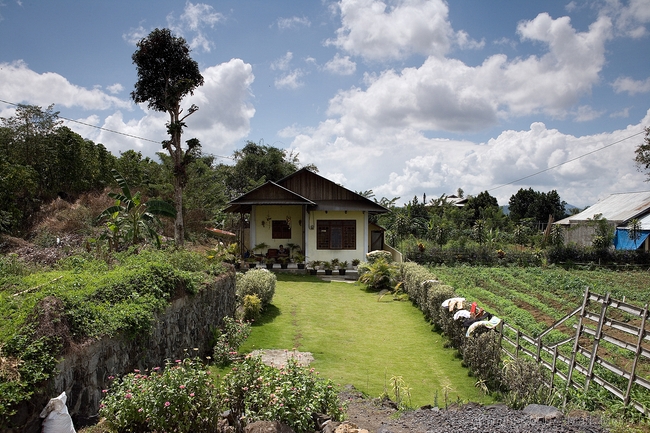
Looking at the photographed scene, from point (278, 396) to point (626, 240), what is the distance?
33768 millimetres

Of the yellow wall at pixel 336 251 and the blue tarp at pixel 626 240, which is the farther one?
the blue tarp at pixel 626 240

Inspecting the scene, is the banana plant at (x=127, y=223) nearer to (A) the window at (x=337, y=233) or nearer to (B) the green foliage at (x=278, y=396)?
(B) the green foliage at (x=278, y=396)

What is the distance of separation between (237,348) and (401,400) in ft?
13.6

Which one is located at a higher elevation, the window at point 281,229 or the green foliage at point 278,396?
the window at point 281,229

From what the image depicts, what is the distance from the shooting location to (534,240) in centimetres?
3484

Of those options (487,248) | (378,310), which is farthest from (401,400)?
(487,248)

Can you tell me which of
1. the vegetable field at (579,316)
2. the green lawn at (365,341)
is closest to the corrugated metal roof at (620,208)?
the vegetable field at (579,316)

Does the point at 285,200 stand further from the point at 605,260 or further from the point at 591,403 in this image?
the point at 605,260

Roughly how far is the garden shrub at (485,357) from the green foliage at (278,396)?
3583mm

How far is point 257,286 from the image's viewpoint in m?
13.6

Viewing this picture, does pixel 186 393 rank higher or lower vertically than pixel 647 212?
lower

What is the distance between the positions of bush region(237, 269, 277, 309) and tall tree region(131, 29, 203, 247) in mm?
6297

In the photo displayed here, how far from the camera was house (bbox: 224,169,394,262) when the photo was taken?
70.9 feet

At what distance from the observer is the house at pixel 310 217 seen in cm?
2161
